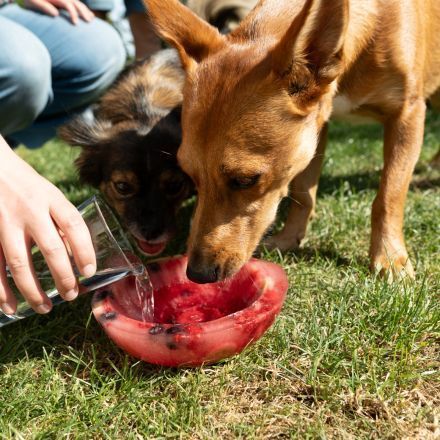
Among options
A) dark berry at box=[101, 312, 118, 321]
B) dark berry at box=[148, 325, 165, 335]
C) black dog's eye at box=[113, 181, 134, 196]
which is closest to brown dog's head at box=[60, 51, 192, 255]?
black dog's eye at box=[113, 181, 134, 196]

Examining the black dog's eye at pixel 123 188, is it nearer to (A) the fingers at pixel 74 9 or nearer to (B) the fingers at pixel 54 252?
(A) the fingers at pixel 74 9

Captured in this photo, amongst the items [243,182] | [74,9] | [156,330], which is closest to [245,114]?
[243,182]

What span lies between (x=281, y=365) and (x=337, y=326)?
288 mm

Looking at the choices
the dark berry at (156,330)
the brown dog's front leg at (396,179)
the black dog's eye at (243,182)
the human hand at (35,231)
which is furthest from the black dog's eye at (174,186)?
the human hand at (35,231)

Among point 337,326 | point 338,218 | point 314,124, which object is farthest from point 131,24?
point 337,326

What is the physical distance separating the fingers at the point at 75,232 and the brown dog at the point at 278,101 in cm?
62

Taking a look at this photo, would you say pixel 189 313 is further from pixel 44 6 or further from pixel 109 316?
pixel 44 6

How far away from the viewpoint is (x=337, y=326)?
2279 millimetres

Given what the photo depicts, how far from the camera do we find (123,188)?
3.51 m

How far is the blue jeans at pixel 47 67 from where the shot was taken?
3.32 meters

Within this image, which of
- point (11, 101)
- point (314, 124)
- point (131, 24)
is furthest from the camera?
point (131, 24)

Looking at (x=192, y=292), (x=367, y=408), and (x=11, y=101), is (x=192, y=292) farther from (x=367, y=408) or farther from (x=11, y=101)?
(x=11, y=101)

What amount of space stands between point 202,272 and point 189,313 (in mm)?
313

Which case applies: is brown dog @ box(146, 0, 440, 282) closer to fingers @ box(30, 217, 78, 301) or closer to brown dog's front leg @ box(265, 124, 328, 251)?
brown dog's front leg @ box(265, 124, 328, 251)
